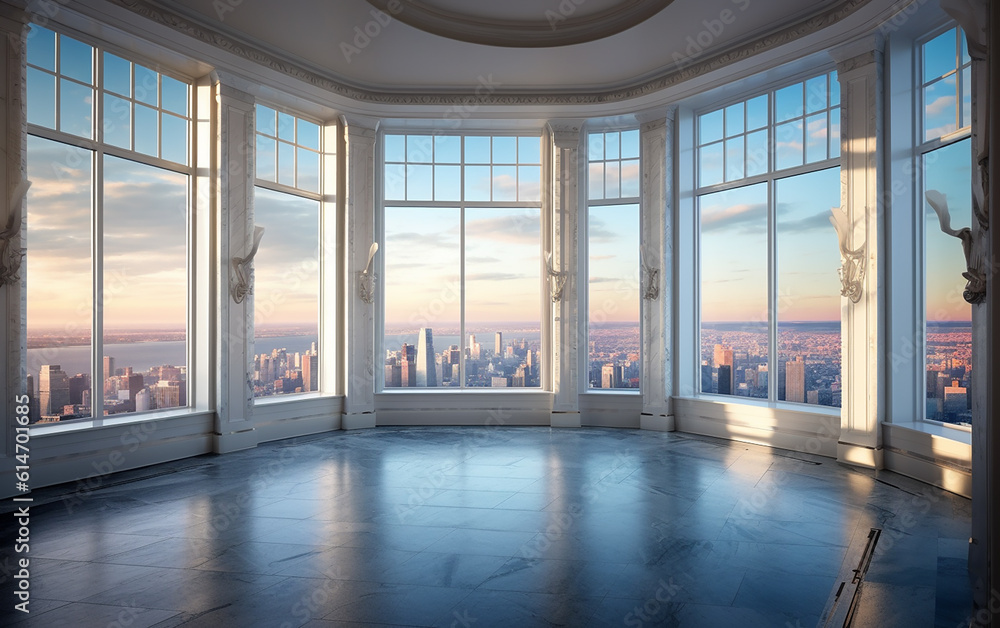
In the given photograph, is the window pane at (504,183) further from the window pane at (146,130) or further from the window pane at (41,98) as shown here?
the window pane at (41,98)

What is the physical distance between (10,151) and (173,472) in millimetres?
3143

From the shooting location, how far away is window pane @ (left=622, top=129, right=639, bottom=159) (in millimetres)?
9461

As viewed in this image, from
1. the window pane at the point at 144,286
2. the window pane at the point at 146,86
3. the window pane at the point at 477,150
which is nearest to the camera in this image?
the window pane at the point at 144,286

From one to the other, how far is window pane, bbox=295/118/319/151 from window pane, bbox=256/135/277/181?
0.48 meters

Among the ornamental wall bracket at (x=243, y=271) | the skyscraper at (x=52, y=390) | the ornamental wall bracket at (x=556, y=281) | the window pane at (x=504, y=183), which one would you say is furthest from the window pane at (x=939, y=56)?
the skyscraper at (x=52, y=390)

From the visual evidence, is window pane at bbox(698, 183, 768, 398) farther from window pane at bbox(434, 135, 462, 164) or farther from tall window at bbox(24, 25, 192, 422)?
tall window at bbox(24, 25, 192, 422)

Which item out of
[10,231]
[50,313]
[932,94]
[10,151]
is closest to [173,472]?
[50,313]

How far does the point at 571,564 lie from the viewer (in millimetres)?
4020

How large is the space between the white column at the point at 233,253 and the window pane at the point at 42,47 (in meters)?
1.58

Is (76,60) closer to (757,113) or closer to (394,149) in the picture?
(394,149)

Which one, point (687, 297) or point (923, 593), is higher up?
point (687, 297)

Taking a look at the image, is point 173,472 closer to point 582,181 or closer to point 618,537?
point 618,537

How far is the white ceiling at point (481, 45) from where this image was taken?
283 inches

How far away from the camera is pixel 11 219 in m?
5.67
